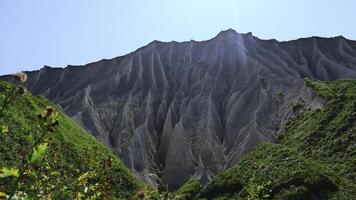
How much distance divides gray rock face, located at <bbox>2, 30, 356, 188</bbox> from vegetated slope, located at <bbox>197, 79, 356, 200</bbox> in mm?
9718

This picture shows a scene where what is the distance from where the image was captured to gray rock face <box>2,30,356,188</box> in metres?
79.8

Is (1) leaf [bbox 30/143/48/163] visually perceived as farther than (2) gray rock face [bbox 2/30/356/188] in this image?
No

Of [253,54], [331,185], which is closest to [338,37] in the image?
[253,54]

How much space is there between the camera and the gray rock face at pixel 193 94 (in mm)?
79750

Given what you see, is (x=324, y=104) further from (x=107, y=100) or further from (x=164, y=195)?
(x=164, y=195)

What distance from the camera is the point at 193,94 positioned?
10025 cm

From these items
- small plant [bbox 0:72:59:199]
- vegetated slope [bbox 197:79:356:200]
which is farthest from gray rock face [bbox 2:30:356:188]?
small plant [bbox 0:72:59:199]

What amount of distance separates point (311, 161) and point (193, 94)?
52.4 metres

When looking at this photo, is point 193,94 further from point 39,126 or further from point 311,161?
point 39,126

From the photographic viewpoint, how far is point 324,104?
67.6 m

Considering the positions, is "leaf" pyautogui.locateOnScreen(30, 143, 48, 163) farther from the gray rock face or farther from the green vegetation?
the gray rock face

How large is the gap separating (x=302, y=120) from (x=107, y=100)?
43.9 metres

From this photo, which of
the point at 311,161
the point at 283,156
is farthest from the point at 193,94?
the point at 311,161

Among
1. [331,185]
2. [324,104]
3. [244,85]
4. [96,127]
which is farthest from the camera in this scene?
[244,85]
